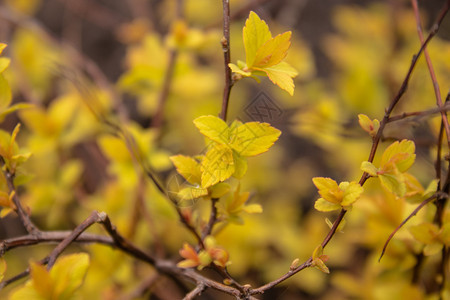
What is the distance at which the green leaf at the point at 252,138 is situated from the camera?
0.51 meters

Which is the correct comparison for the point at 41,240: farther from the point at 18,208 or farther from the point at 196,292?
the point at 196,292

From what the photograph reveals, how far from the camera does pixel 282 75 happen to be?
20.0 inches

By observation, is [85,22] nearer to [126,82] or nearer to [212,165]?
[126,82]

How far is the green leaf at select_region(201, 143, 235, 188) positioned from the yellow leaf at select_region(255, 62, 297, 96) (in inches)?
4.2

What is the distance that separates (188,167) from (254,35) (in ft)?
0.63

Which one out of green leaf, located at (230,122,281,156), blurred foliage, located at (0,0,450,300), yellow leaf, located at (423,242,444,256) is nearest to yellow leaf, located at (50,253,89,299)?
blurred foliage, located at (0,0,450,300)

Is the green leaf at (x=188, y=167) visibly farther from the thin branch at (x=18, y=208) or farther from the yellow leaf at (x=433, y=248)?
the yellow leaf at (x=433, y=248)

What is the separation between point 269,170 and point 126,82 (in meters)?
0.68

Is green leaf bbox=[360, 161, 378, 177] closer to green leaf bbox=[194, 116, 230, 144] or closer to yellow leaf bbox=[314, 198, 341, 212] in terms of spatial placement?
yellow leaf bbox=[314, 198, 341, 212]

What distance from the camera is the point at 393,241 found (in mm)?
683

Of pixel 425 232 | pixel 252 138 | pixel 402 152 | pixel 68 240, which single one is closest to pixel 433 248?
pixel 425 232

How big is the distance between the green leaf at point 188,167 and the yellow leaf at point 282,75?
15 centimetres

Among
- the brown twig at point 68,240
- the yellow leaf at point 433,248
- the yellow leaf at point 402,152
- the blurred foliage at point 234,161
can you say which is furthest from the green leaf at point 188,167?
the yellow leaf at point 433,248

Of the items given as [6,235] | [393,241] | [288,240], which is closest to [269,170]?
[288,240]
